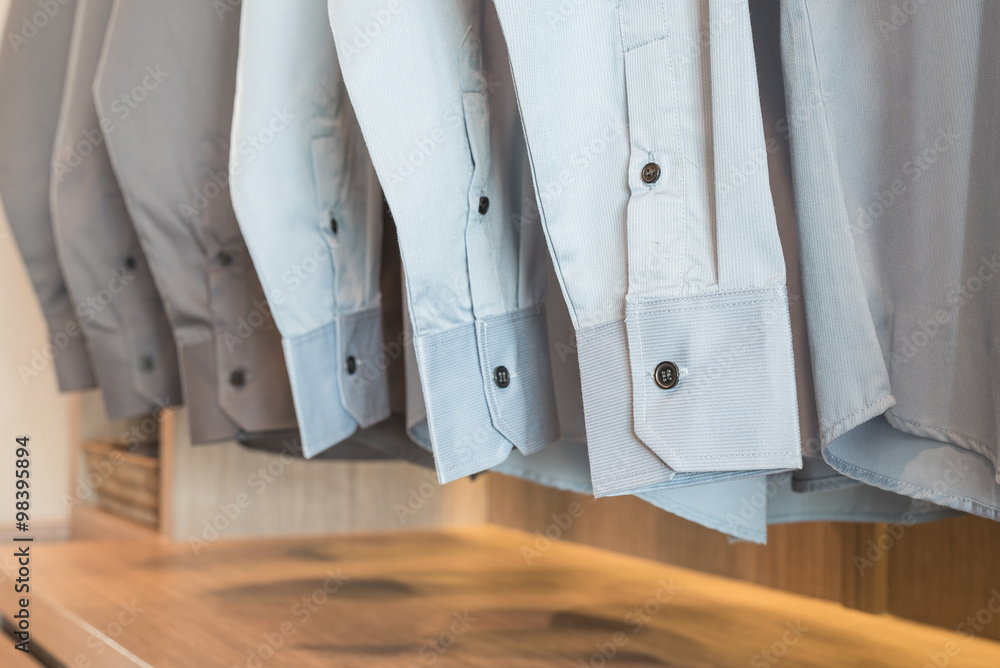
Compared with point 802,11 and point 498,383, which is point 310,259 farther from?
point 802,11

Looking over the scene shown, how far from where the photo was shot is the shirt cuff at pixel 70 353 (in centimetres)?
120

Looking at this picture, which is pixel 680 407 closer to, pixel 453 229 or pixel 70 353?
pixel 453 229

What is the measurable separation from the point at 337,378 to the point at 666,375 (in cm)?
40

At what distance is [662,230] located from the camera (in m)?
0.47

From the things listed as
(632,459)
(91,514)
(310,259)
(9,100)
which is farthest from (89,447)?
(632,459)

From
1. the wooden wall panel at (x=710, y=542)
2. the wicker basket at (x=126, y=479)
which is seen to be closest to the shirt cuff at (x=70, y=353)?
the wicker basket at (x=126, y=479)

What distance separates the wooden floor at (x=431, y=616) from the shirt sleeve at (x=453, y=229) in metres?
0.26

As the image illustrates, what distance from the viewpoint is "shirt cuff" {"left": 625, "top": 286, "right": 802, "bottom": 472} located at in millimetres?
439

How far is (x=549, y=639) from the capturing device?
0.81 metres

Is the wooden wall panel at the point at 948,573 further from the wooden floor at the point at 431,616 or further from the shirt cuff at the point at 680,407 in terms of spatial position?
the shirt cuff at the point at 680,407

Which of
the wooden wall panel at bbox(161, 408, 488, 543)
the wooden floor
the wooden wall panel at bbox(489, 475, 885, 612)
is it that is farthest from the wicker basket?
the wooden wall panel at bbox(489, 475, 885, 612)

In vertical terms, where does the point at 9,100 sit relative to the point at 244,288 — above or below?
above

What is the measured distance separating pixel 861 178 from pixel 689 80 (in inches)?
5.3

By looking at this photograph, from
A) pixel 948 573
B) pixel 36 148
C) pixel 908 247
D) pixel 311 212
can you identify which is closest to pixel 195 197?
pixel 311 212
